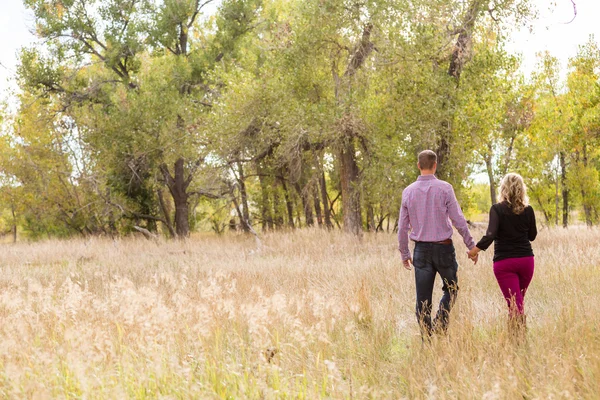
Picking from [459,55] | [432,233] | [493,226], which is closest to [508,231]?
[493,226]

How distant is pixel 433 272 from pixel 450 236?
0.40m

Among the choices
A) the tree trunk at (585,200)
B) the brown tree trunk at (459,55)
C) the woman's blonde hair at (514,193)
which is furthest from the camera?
the tree trunk at (585,200)

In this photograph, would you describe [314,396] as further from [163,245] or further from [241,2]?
[241,2]

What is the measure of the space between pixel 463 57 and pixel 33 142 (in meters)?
20.6

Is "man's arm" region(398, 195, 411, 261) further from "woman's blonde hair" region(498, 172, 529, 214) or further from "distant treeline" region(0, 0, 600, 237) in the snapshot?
"distant treeline" region(0, 0, 600, 237)

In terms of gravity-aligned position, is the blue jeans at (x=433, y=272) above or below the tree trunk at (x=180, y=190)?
below

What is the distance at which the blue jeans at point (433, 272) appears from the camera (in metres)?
5.35

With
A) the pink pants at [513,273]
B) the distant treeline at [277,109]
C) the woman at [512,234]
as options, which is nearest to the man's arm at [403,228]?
the woman at [512,234]

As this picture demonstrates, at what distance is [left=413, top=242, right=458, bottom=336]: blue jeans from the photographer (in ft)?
17.5

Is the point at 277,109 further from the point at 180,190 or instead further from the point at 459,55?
the point at 180,190

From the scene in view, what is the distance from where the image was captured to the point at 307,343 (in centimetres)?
498

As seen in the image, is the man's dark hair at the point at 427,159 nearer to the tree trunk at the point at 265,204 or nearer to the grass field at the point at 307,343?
the grass field at the point at 307,343

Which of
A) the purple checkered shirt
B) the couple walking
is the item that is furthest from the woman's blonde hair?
the purple checkered shirt

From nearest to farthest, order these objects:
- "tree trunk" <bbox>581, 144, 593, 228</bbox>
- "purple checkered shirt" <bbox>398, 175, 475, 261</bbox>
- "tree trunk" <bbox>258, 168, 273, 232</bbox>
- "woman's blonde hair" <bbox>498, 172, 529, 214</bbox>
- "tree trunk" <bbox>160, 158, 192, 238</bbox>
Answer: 1. "woman's blonde hair" <bbox>498, 172, 529, 214</bbox>
2. "purple checkered shirt" <bbox>398, 175, 475, 261</bbox>
3. "tree trunk" <bbox>160, 158, 192, 238</bbox>
4. "tree trunk" <bbox>258, 168, 273, 232</bbox>
5. "tree trunk" <bbox>581, 144, 593, 228</bbox>
